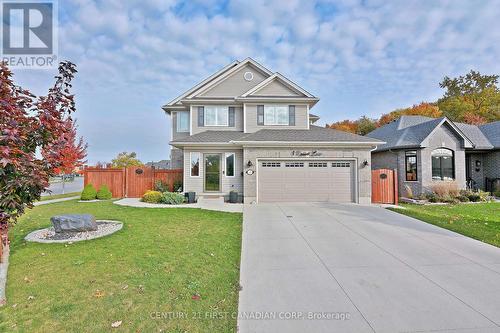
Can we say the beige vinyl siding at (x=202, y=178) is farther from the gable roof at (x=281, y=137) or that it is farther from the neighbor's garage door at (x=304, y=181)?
the neighbor's garage door at (x=304, y=181)

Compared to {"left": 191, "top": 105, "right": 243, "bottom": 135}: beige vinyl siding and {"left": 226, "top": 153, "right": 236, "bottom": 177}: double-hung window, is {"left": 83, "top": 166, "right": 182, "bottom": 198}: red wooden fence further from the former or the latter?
{"left": 226, "top": 153, "right": 236, "bottom": 177}: double-hung window

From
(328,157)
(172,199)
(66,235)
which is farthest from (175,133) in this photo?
(66,235)

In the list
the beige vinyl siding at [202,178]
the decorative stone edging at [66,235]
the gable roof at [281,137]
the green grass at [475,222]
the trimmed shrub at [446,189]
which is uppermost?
the gable roof at [281,137]

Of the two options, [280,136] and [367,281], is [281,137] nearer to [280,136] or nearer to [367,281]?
[280,136]

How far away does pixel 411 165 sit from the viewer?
1549 centimetres

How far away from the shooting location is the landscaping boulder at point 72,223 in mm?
6738

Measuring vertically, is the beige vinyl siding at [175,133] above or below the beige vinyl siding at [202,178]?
above

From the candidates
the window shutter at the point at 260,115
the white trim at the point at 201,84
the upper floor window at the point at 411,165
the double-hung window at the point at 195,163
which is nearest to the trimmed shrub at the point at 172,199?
the double-hung window at the point at 195,163

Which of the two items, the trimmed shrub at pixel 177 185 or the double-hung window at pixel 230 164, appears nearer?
the double-hung window at pixel 230 164

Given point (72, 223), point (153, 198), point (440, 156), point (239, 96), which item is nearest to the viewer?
point (72, 223)

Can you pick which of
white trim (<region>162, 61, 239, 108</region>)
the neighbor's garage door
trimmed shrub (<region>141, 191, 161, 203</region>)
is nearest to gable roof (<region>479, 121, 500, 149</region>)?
the neighbor's garage door

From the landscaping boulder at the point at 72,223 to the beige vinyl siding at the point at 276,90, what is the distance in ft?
38.7

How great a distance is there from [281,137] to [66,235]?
10223 mm

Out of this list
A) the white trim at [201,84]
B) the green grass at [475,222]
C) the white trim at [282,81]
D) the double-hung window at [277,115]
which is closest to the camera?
the green grass at [475,222]
